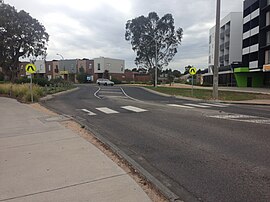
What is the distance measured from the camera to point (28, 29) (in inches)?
1634

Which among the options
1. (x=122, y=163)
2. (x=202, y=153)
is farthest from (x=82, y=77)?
(x=122, y=163)

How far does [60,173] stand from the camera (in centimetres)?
471

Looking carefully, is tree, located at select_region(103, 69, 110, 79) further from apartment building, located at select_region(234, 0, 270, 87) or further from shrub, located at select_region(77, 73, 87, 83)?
apartment building, located at select_region(234, 0, 270, 87)

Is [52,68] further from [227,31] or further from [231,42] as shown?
[231,42]

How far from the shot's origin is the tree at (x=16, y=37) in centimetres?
3928

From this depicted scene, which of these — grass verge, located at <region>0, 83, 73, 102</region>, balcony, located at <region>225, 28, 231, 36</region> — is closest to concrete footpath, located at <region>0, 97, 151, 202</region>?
grass verge, located at <region>0, 83, 73, 102</region>

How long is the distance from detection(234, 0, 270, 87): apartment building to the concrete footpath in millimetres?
36049

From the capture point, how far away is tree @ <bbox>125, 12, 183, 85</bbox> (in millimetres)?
60156

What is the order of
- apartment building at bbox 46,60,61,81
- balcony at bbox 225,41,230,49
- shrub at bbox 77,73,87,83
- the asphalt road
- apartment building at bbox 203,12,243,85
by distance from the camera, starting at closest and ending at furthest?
the asphalt road
apartment building at bbox 203,12,243,85
balcony at bbox 225,41,230,49
shrub at bbox 77,73,87,83
apartment building at bbox 46,60,61,81

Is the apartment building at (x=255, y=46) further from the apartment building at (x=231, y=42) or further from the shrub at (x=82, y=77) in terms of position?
the shrub at (x=82, y=77)

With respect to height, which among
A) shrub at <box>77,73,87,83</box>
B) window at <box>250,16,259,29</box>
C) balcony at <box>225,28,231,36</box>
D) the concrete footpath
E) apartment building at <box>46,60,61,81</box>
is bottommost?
the concrete footpath

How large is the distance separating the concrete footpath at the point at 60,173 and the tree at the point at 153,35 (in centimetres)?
5489

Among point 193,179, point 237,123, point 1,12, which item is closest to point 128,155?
point 193,179

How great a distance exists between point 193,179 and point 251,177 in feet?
3.29
